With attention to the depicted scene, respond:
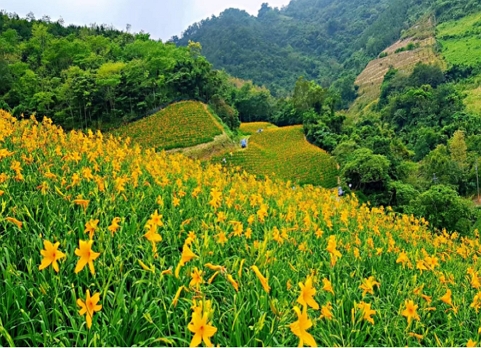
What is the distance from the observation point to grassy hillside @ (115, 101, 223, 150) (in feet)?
89.0

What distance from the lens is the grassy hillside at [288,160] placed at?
2650 cm

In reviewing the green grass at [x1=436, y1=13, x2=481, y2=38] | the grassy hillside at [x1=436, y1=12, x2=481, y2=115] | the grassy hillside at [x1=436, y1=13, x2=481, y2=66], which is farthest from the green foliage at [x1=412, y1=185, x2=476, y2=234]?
the green grass at [x1=436, y1=13, x2=481, y2=38]

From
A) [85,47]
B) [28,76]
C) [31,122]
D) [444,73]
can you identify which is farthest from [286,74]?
[31,122]

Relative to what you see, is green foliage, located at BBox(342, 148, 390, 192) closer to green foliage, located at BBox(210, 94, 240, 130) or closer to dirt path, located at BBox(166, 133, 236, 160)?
dirt path, located at BBox(166, 133, 236, 160)

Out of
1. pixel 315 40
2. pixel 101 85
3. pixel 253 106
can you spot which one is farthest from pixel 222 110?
pixel 315 40

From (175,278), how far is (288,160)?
28.7 metres

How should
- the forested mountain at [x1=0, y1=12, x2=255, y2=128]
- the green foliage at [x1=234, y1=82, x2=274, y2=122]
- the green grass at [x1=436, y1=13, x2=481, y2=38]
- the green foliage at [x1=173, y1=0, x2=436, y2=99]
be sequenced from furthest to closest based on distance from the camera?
the green foliage at [x1=173, y1=0, x2=436, y2=99], the green grass at [x1=436, y1=13, x2=481, y2=38], the green foliage at [x1=234, y1=82, x2=274, y2=122], the forested mountain at [x1=0, y1=12, x2=255, y2=128]

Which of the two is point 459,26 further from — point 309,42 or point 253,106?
point 309,42

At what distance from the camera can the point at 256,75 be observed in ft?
337

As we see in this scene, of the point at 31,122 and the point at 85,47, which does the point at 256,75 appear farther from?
the point at 31,122

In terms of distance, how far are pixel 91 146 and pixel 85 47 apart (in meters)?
41.9

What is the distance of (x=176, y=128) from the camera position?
94.5 ft

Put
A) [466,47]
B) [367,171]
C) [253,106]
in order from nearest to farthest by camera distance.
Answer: [367,171]
[253,106]
[466,47]

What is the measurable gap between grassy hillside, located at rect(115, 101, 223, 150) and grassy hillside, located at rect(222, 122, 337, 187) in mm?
3000
